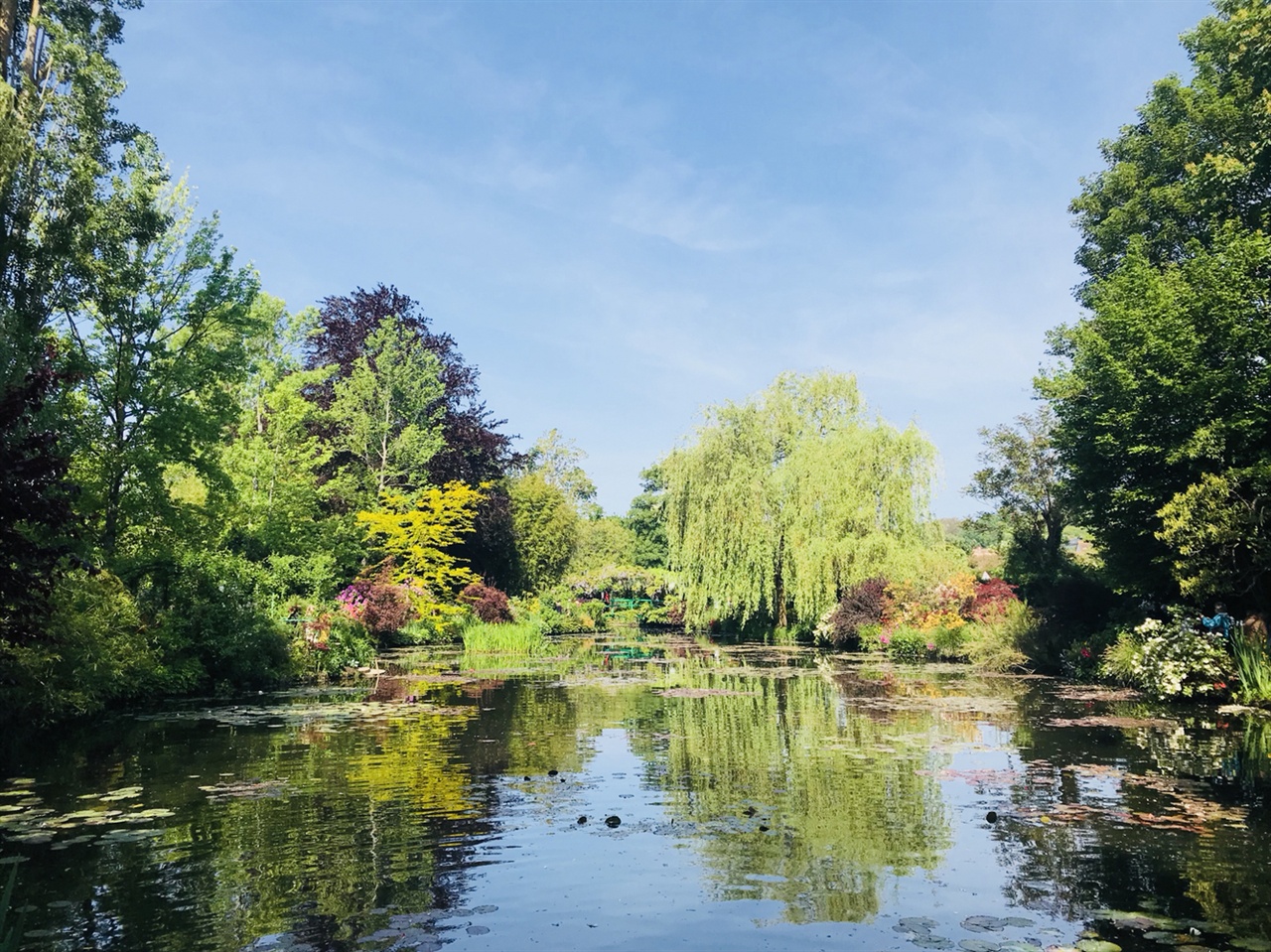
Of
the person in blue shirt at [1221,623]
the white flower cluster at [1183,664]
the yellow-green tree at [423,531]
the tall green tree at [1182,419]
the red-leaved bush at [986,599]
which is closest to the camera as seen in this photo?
the white flower cluster at [1183,664]

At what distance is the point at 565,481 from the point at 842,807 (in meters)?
61.7

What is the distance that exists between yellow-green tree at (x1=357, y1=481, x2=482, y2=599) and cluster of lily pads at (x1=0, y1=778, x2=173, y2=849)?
21.7 metres

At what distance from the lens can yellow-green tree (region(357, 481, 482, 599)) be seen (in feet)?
97.9

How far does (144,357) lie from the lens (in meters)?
18.0

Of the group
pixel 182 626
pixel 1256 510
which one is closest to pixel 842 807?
pixel 1256 510

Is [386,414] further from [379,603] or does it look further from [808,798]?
[808,798]

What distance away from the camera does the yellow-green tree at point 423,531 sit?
97.9 ft

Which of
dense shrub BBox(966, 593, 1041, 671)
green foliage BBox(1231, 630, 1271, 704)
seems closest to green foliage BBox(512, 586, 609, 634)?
dense shrub BBox(966, 593, 1041, 671)

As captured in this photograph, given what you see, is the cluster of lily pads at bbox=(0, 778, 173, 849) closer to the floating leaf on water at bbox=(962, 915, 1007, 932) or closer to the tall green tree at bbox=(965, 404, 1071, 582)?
the floating leaf on water at bbox=(962, 915, 1007, 932)

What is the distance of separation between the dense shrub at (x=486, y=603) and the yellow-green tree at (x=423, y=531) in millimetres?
534

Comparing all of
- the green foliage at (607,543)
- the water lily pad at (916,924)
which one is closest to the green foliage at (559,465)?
the green foliage at (607,543)

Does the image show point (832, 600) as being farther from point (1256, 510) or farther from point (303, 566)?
point (303, 566)

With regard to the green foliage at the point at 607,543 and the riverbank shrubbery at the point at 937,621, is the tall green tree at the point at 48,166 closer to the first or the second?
the riverbank shrubbery at the point at 937,621

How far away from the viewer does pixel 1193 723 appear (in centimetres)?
1212
